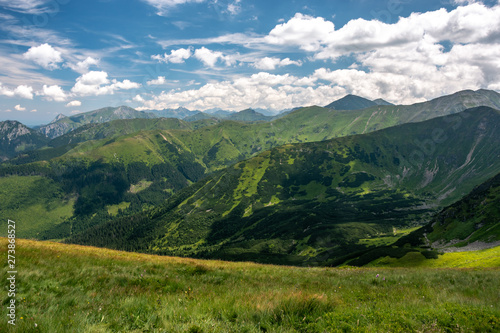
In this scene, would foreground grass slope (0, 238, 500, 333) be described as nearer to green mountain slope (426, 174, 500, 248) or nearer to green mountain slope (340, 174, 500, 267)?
green mountain slope (340, 174, 500, 267)

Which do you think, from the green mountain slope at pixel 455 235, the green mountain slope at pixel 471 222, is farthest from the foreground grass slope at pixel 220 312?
the green mountain slope at pixel 471 222

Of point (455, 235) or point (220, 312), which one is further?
point (455, 235)

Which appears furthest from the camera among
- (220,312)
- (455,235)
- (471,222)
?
(471,222)

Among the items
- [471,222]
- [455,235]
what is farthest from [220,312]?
[471,222]

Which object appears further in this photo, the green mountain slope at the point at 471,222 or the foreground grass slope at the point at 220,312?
the green mountain slope at the point at 471,222

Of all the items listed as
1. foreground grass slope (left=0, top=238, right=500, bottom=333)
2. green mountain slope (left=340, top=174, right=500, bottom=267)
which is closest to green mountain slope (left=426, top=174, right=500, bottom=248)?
A: green mountain slope (left=340, top=174, right=500, bottom=267)

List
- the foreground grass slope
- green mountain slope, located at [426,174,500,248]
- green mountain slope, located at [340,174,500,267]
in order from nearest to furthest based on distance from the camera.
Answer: the foreground grass slope → green mountain slope, located at [340,174,500,267] → green mountain slope, located at [426,174,500,248]

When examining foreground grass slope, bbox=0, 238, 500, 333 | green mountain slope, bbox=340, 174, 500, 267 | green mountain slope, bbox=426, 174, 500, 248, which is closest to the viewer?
foreground grass slope, bbox=0, 238, 500, 333

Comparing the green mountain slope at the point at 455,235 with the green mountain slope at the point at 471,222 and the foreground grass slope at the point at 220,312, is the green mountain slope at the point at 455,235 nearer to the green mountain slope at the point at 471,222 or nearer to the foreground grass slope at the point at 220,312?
the green mountain slope at the point at 471,222

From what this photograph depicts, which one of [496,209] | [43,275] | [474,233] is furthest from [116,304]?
[496,209]

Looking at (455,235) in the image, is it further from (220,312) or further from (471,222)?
(220,312)

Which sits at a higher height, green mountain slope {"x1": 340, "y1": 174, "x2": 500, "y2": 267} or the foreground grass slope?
the foreground grass slope

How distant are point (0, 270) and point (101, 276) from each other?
3664 mm

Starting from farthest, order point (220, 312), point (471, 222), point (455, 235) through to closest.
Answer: point (471, 222), point (455, 235), point (220, 312)
